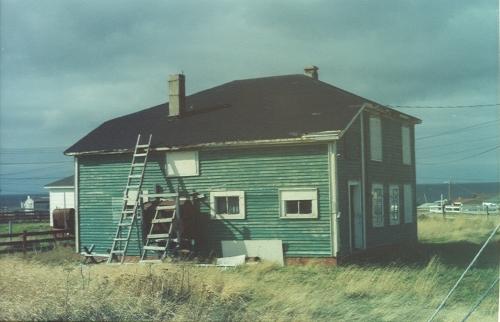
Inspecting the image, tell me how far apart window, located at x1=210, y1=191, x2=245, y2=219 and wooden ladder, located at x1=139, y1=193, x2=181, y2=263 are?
124 cm

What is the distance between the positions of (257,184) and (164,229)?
3198mm

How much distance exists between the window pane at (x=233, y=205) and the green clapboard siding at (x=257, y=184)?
1.08ft

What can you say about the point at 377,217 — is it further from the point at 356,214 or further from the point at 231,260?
the point at 231,260

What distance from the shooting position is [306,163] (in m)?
17.1

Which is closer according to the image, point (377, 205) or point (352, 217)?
point (352, 217)

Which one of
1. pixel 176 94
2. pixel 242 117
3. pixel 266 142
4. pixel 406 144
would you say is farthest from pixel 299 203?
pixel 406 144

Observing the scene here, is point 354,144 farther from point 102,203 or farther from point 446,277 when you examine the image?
point 102,203

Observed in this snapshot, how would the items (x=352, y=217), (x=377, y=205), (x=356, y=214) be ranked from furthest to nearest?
(x=377, y=205) < (x=356, y=214) < (x=352, y=217)

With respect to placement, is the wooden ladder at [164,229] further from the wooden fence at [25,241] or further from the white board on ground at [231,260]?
the wooden fence at [25,241]

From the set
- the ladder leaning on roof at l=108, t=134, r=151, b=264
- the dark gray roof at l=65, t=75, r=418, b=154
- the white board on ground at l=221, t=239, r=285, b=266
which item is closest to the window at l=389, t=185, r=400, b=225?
the dark gray roof at l=65, t=75, r=418, b=154

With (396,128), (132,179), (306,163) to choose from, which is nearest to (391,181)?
(396,128)

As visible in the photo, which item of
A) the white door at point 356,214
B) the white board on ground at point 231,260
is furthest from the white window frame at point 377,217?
the white board on ground at point 231,260

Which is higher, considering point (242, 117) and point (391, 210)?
point (242, 117)

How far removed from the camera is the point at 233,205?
722 inches
